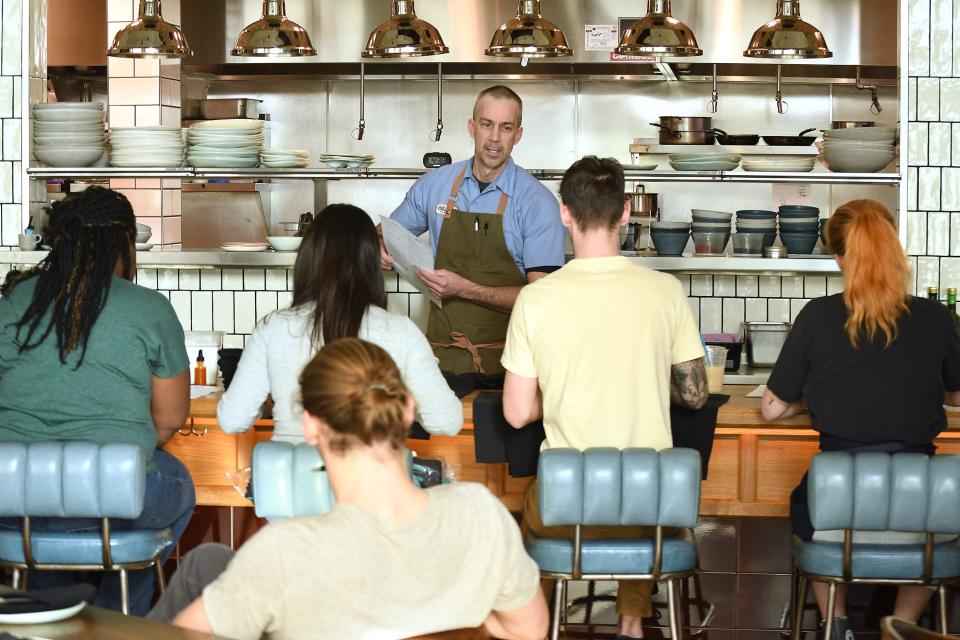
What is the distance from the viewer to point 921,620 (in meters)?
4.13

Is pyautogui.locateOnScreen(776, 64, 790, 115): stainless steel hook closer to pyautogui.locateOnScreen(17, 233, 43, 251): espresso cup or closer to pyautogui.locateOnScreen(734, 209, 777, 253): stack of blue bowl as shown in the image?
pyautogui.locateOnScreen(734, 209, 777, 253): stack of blue bowl

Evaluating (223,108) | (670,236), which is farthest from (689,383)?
(223,108)

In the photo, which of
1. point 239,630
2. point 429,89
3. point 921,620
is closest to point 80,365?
point 239,630

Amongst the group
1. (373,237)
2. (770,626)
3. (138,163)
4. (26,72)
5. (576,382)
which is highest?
(26,72)

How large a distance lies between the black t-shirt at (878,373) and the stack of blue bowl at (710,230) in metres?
1.54

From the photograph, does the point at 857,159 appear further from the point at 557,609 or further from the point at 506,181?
the point at 557,609

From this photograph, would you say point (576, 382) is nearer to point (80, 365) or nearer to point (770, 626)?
point (80, 365)

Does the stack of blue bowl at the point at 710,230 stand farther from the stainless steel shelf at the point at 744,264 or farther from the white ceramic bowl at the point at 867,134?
the white ceramic bowl at the point at 867,134

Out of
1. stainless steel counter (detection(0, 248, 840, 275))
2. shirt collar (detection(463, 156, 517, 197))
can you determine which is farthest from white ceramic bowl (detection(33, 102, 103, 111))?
shirt collar (detection(463, 156, 517, 197))

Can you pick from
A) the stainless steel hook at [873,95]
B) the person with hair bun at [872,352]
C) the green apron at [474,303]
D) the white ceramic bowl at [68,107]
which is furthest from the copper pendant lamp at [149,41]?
the stainless steel hook at [873,95]

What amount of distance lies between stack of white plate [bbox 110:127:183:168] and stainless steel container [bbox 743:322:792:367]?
7.61 ft

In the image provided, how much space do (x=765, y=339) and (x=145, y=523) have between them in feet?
8.37

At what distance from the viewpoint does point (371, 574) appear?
2.08 m

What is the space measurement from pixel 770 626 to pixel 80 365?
2364mm
